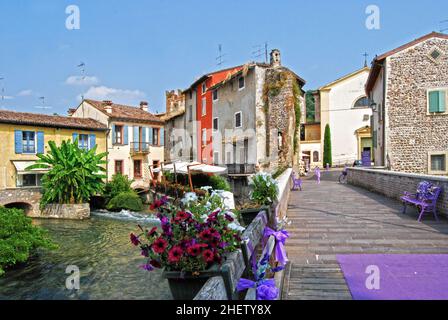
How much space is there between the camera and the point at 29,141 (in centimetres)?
2712

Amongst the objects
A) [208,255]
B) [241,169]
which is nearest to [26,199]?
[241,169]

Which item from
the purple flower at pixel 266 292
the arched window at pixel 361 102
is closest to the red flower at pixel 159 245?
the purple flower at pixel 266 292

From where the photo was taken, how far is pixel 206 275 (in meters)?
3.07

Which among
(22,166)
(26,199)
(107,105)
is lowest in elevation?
(26,199)

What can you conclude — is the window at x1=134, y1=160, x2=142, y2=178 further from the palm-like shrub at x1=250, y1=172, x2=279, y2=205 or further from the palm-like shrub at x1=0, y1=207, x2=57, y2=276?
the palm-like shrub at x1=250, y1=172, x2=279, y2=205

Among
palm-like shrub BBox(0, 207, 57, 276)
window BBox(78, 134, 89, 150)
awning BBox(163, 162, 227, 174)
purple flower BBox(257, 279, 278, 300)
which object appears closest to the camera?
purple flower BBox(257, 279, 278, 300)

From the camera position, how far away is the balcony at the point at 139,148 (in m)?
34.2

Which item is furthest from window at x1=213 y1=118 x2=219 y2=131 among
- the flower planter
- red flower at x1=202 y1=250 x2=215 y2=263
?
red flower at x1=202 y1=250 x2=215 y2=263

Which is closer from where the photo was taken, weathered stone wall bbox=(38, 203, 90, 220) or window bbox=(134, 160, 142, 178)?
weathered stone wall bbox=(38, 203, 90, 220)

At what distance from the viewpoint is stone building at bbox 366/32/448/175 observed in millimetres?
19750

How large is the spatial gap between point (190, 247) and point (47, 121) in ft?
93.6

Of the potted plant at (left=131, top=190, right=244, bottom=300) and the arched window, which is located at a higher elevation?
the arched window

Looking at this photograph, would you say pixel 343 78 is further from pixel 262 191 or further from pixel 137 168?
pixel 262 191
